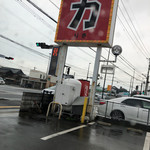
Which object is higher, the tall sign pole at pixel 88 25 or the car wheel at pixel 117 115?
the tall sign pole at pixel 88 25

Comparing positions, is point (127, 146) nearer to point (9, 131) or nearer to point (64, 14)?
point (9, 131)

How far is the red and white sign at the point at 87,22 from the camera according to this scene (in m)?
9.10

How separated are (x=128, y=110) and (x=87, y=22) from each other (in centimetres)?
549

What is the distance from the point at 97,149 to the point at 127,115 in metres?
5.50

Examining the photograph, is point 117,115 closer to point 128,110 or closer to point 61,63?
point 128,110

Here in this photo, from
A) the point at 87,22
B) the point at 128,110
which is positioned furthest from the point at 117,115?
the point at 87,22

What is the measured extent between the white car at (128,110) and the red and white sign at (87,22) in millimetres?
3514

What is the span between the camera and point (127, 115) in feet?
32.2

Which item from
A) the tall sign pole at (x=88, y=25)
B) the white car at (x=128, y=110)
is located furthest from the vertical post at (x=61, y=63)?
the white car at (x=128, y=110)

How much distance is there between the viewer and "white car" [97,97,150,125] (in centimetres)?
958

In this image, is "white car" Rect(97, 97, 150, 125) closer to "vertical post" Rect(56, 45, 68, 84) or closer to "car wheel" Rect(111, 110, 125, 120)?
"car wheel" Rect(111, 110, 125, 120)

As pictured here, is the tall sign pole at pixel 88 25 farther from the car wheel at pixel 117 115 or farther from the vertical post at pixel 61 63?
the car wheel at pixel 117 115

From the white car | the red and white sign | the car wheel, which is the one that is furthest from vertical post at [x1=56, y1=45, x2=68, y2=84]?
the car wheel

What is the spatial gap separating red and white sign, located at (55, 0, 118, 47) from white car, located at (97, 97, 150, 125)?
351cm
